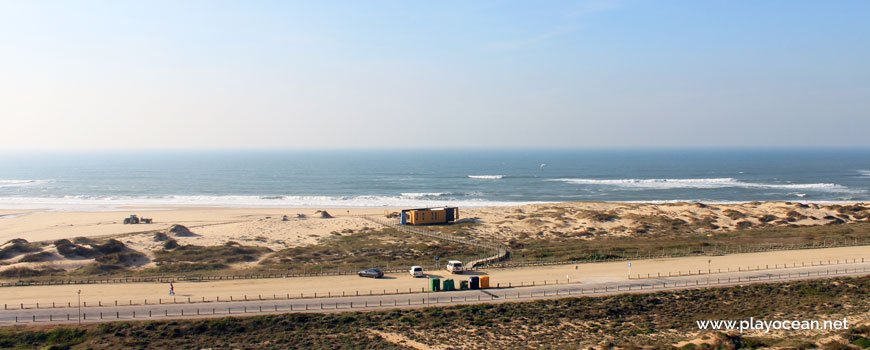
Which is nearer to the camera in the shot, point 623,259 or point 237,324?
point 237,324

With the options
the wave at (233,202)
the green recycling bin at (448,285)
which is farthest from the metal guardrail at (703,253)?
the wave at (233,202)

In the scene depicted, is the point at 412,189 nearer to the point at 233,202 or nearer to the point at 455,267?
the point at 233,202

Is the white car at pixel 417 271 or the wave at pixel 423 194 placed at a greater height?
the white car at pixel 417 271

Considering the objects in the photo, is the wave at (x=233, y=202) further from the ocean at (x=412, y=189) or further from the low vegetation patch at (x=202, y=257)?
the low vegetation patch at (x=202, y=257)

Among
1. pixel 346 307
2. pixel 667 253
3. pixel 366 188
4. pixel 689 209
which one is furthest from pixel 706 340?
pixel 366 188

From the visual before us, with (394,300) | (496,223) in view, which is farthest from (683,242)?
(394,300)

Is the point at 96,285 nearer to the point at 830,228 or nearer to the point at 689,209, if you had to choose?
the point at 689,209

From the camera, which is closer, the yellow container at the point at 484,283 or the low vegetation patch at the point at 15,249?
the yellow container at the point at 484,283
